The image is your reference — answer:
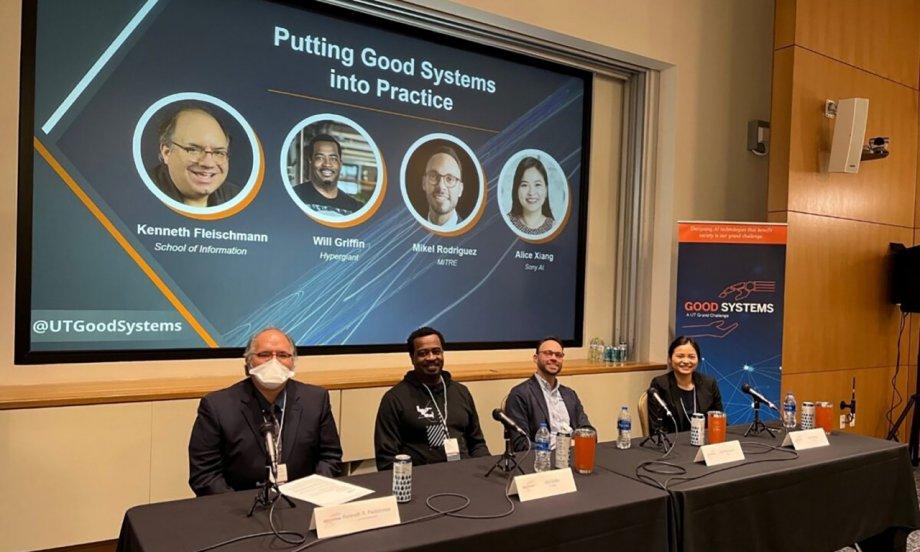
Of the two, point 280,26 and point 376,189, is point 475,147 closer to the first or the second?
point 376,189

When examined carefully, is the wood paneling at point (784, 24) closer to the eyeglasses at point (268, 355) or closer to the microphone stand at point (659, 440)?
the microphone stand at point (659, 440)

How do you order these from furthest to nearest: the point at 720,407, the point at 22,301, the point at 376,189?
the point at 376,189 < the point at 720,407 < the point at 22,301

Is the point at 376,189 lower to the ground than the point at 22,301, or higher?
higher

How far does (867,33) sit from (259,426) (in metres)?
5.64

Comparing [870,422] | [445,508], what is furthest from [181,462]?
[870,422]

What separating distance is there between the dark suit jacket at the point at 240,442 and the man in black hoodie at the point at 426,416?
1.22 ft

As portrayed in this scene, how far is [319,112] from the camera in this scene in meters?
4.06

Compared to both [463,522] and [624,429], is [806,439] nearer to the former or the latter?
[624,429]

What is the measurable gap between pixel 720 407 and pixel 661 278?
1765 mm

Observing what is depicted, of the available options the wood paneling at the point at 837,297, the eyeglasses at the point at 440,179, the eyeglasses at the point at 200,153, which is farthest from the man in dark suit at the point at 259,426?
the wood paneling at the point at 837,297

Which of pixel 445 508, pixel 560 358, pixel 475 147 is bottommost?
pixel 445 508

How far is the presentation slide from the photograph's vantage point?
3369 mm

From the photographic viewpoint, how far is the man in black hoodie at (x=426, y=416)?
293cm

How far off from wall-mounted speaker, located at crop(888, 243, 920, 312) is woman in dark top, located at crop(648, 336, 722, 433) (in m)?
3.12
